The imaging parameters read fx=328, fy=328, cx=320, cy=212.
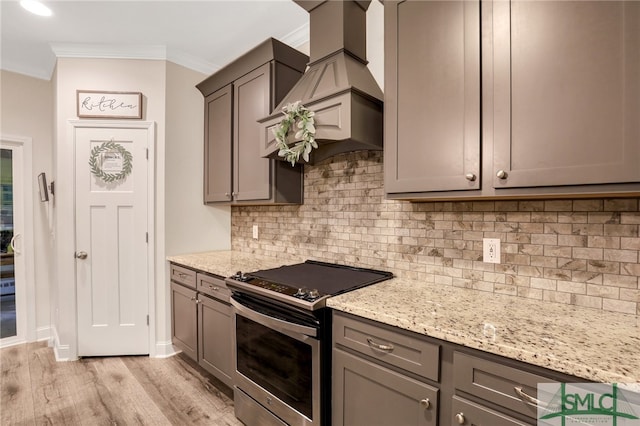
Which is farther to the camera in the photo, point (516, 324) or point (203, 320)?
point (203, 320)

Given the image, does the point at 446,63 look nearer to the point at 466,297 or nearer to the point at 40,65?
the point at 466,297

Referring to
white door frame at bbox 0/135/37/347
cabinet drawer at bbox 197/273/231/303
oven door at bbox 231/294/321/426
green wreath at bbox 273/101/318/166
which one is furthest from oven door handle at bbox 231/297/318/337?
white door frame at bbox 0/135/37/347

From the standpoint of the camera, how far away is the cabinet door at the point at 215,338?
2297 millimetres

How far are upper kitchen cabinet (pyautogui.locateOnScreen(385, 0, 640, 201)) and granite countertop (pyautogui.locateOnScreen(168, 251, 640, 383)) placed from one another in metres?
0.48

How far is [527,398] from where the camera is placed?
39.0 inches

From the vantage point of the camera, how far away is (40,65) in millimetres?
3273

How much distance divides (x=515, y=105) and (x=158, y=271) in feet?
9.89

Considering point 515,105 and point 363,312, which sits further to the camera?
point 363,312

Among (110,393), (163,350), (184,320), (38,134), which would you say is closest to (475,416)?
(184,320)

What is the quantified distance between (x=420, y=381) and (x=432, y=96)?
122 centimetres

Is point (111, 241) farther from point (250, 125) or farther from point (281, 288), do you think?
point (281, 288)

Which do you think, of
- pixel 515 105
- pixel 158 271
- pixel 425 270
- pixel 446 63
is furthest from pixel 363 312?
pixel 158 271

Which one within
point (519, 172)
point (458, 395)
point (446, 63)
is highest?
point (446, 63)

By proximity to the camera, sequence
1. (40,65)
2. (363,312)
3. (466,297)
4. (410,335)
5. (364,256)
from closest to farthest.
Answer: (410,335), (363,312), (466,297), (364,256), (40,65)
